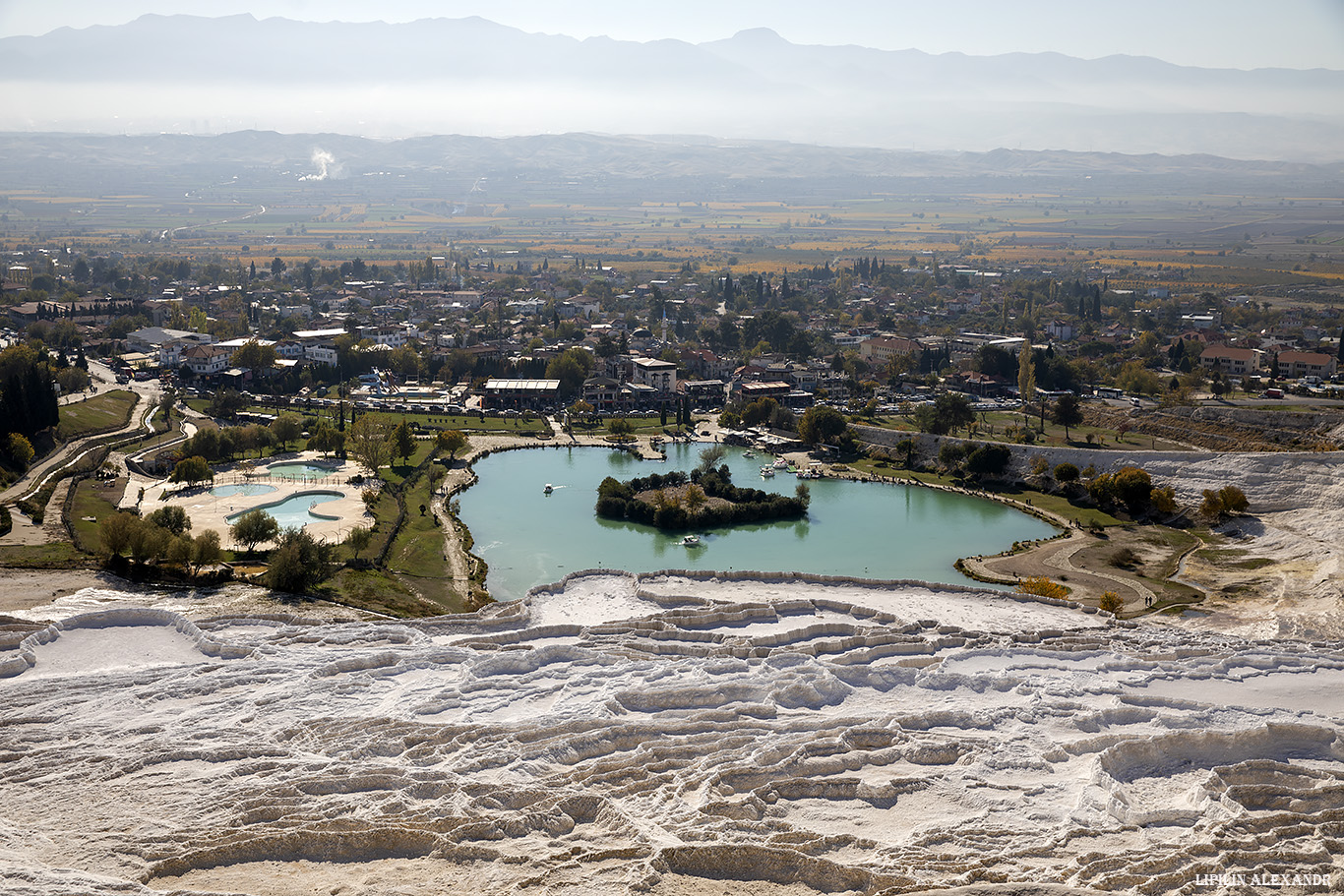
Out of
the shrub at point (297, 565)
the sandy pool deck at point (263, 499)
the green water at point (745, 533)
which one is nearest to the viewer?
the shrub at point (297, 565)

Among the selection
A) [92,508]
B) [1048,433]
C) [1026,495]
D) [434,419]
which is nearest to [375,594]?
[92,508]

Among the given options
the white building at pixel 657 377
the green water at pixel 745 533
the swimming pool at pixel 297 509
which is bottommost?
the green water at pixel 745 533

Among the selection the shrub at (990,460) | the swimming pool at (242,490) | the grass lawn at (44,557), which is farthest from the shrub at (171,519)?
the shrub at (990,460)

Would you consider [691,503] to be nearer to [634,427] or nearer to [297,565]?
[297,565]

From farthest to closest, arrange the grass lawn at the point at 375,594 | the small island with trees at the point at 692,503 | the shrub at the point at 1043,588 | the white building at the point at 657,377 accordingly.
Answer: the white building at the point at 657,377
the small island with trees at the point at 692,503
the shrub at the point at 1043,588
the grass lawn at the point at 375,594

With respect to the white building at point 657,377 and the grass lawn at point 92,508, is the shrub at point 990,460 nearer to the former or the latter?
the white building at point 657,377

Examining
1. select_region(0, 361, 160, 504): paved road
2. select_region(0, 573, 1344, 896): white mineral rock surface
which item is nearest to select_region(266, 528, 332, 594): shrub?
select_region(0, 573, 1344, 896): white mineral rock surface

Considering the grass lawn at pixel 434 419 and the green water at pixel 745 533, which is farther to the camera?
the grass lawn at pixel 434 419
